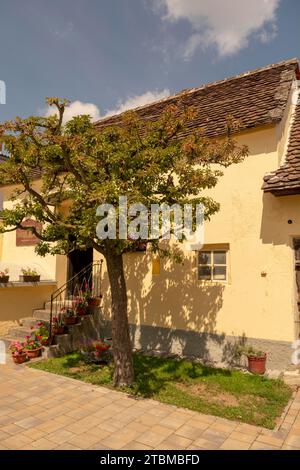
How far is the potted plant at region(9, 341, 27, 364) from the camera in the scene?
8.22 meters

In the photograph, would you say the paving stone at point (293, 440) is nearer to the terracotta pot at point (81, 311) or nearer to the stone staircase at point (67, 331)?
the stone staircase at point (67, 331)

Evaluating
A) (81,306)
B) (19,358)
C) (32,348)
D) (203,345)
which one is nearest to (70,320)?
(81,306)

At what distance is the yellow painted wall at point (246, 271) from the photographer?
299 inches

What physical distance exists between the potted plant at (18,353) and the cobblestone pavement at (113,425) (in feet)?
5.38

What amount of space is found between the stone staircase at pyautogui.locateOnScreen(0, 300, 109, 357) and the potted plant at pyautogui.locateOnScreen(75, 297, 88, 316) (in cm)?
15

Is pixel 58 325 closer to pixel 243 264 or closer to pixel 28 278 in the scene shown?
pixel 28 278

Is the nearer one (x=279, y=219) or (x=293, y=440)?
(x=293, y=440)

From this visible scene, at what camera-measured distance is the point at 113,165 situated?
6066 mm

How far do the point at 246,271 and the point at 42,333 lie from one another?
5.48 metres

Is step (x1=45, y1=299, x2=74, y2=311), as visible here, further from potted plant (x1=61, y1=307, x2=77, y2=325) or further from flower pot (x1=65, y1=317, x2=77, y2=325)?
flower pot (x1=65, y1=317, x2=77, y2=325)

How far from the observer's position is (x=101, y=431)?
194 inches
